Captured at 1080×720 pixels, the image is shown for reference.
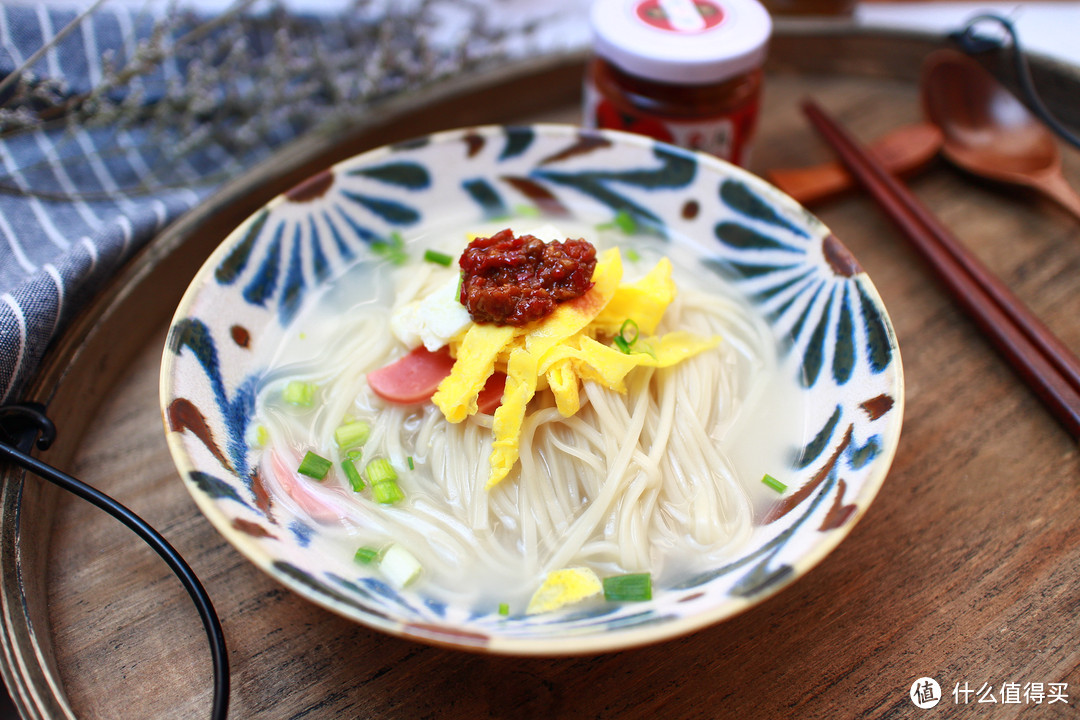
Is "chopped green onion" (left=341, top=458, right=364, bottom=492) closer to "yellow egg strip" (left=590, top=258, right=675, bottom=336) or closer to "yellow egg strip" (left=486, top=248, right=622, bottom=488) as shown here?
"yellow egg strip" (left=486, top=248, right=622, bottom=488)

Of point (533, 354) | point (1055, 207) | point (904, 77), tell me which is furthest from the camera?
point (904, 77)

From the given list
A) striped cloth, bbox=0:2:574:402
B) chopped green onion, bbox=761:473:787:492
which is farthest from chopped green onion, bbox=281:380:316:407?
chopped green onion, bbox=761:473:787:492

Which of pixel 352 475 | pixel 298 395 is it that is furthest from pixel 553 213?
pixel 352 475

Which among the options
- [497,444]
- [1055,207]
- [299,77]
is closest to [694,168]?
[497,444]

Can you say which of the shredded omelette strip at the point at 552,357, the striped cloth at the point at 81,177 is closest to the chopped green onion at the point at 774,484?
the shredded omelette strip at the point at 552,357

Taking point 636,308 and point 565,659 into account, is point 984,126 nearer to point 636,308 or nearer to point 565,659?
point 636,308

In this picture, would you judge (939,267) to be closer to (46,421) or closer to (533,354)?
(533,354)
